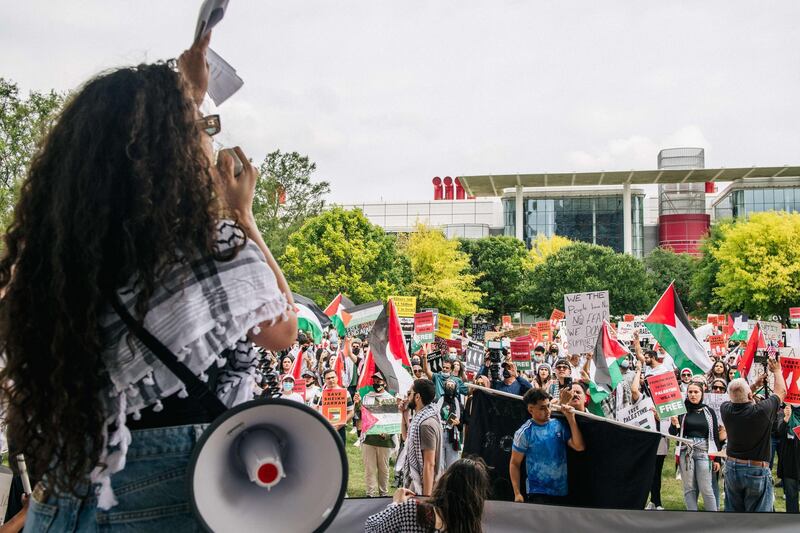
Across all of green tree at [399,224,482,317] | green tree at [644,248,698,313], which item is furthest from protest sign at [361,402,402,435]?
green tree at [644,248,698,313]

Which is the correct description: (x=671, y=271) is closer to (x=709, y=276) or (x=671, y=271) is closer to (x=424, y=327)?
(x=709, y=276)

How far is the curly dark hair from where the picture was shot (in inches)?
57.5

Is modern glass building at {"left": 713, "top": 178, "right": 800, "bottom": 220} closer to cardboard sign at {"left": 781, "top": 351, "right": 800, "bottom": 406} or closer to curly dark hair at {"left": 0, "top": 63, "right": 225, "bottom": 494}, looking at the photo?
cardboard sign at {"left": 781, "top": 351, "right": 800, "bottom": 406}

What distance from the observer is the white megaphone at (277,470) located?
1551 millimetres

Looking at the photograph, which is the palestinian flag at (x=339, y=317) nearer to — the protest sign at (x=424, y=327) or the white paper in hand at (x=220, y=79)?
the protest sign at (x=424, y=327)

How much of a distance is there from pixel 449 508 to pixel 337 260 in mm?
42849

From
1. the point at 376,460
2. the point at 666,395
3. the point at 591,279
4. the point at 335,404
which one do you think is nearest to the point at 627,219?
the point at 591,279

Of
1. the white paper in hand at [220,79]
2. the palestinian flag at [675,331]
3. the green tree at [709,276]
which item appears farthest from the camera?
the green tree at [709,276]

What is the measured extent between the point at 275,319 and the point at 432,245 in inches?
2495

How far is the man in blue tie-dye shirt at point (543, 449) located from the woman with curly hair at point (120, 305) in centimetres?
581

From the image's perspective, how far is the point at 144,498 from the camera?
151cm

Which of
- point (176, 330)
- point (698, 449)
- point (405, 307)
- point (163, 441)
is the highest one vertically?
point (405, 307)

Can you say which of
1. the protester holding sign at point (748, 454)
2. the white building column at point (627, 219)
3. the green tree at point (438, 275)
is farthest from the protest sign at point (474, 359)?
the white building column at point (627, 219)

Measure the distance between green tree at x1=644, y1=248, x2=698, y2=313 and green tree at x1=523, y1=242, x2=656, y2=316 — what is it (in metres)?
9.67
